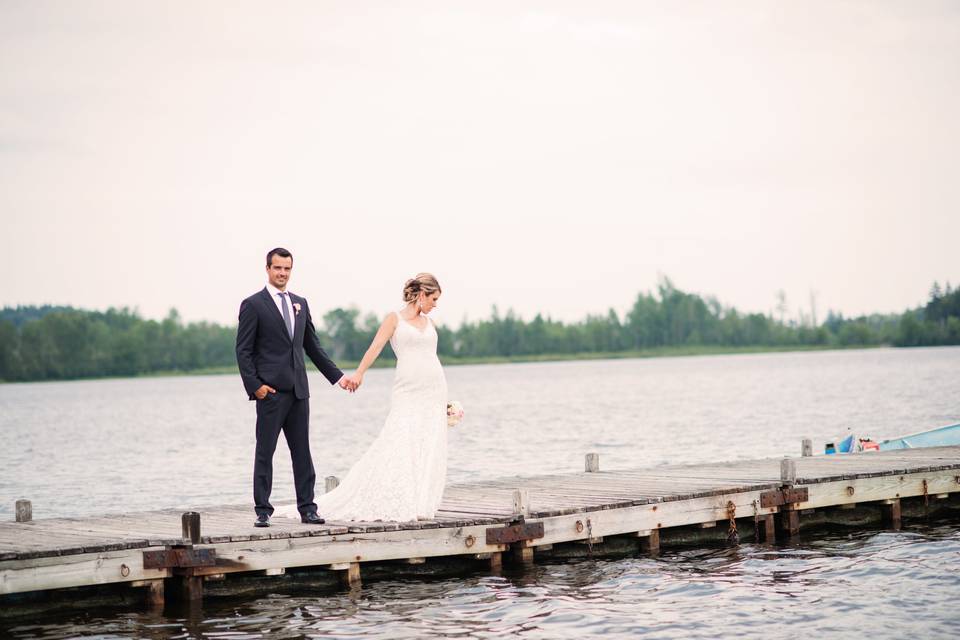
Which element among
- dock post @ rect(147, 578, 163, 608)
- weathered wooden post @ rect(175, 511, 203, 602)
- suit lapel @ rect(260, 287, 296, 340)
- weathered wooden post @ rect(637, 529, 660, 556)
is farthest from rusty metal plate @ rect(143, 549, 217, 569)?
weathered wooden post @ rect(637, 529, 660, 556)

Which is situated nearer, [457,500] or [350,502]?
[350,502]

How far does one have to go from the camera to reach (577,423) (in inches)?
2138

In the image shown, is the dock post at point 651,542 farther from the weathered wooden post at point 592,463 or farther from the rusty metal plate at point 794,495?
the weathered wooden post at point 592,463

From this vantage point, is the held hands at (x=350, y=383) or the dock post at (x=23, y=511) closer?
the held hands at (x=350, y=383)

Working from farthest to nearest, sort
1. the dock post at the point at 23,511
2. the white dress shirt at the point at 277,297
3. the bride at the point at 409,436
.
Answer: the dock post at the point at 23,511
the bride at the point at 409,436
the white dress shirt at the point at 277,297

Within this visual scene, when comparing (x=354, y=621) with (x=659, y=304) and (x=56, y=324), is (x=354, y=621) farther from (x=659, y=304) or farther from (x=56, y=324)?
(x=659, y=304)

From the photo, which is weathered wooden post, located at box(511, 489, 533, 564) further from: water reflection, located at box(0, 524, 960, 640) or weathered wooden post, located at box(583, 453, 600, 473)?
weathered wooden post, located at box(583, 453, 600, 473)

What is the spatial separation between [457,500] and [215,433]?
144 ft

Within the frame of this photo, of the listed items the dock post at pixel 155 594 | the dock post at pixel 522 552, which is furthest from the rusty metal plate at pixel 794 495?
the dock post at pixel 155 594

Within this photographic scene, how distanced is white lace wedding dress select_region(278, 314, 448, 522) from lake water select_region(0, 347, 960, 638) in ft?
3.48

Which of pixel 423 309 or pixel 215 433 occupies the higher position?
pixel 423 309

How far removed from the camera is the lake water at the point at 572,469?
12047 mm

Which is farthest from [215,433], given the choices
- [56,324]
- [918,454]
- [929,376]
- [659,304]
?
[659,304]

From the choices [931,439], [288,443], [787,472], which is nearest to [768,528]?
[787,472]
